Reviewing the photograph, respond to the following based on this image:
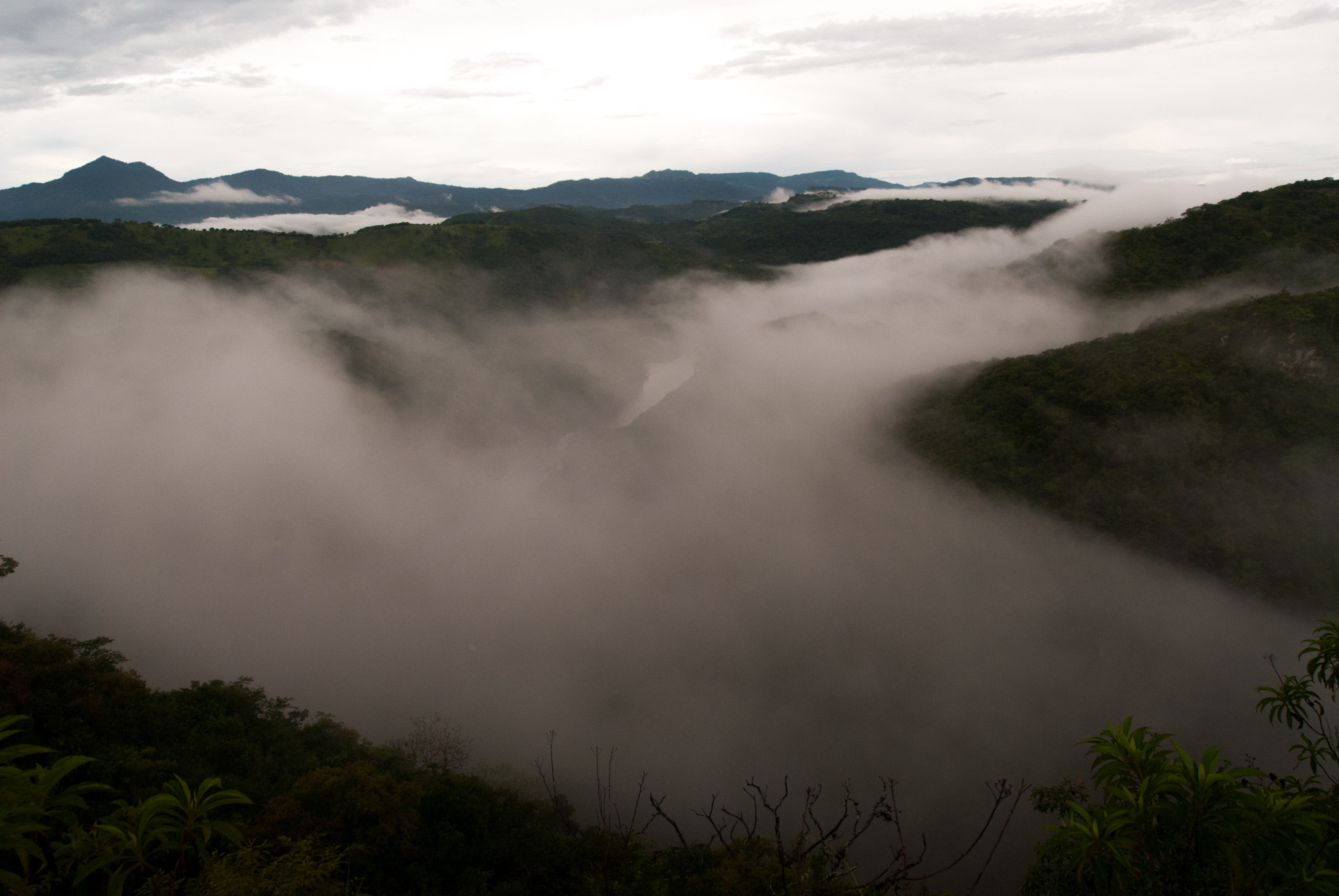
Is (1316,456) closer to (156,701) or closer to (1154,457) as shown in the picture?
(1154,457)

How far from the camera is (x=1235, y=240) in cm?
7225

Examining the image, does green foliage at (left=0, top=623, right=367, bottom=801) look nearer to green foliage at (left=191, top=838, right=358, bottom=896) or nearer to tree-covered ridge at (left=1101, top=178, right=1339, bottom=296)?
green foliage at (left=191, top=838, right=358, bottom=896)

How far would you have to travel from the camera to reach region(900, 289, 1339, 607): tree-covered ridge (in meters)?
38.5

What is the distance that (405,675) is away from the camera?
2094 inches

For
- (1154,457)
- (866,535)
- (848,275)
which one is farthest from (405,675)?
(848,275)

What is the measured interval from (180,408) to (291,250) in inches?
1664

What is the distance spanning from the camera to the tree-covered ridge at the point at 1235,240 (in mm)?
67438

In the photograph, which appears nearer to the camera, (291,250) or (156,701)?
(156,701)

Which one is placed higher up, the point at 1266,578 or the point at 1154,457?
the point at 1154,457

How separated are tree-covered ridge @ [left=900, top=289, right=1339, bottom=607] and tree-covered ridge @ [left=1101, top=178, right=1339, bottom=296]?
24529 mm

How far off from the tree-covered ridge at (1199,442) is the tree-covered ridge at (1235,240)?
2453cm

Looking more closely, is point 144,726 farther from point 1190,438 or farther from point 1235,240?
point 1235,240

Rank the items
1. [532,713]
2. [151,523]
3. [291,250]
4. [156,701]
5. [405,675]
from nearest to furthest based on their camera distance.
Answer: [156,701]
[532,713]
[405,675]
[151,523]
[291,250]

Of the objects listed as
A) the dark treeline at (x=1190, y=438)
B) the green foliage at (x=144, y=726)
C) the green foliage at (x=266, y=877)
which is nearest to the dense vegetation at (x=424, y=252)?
the dark treeline at (x=1190, y=438)
